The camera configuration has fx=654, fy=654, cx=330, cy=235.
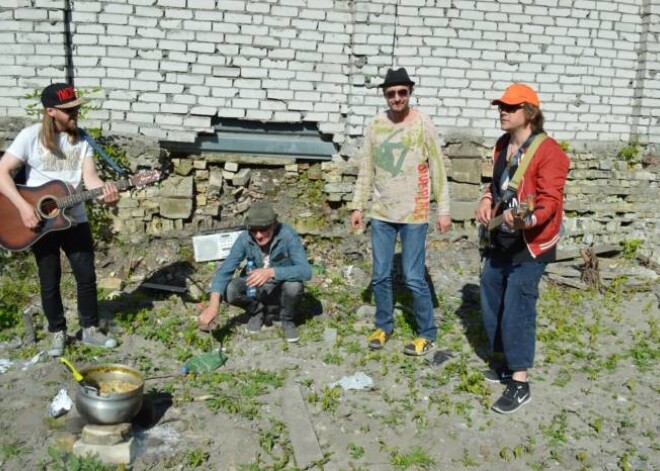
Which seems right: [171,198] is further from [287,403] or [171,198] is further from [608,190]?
[608,190]

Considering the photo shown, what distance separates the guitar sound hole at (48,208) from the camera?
183 inches

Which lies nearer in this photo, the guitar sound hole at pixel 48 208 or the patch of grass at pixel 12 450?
the patch of grass at pixel 12 450

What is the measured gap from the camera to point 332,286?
671 cm

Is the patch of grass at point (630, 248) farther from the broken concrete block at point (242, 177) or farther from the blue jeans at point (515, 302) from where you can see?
the broken concrete block at point (242, 177)

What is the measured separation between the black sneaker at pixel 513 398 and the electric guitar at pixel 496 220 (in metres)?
0.94

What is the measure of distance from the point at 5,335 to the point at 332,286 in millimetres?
3023

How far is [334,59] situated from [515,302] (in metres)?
3.92

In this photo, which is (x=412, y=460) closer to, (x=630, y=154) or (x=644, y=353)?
(x=644, y=353)

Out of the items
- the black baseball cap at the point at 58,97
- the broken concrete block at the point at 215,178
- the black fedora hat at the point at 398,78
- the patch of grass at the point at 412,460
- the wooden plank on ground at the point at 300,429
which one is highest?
the black fedora hat at the point at 398,78

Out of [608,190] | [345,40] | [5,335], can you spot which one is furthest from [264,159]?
[608,190]

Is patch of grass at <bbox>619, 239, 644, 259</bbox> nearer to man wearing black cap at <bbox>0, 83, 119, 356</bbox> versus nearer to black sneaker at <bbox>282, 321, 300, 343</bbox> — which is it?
→ black sneaker at <bbox>282, 321, 300, 343</bbox>

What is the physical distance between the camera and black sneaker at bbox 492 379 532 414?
4.39 meters

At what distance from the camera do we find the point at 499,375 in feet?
15.9

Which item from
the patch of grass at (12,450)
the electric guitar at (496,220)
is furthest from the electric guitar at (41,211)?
the electric guitar at (496,220)
